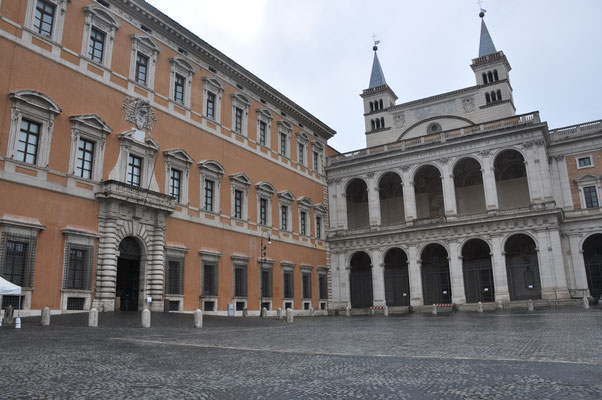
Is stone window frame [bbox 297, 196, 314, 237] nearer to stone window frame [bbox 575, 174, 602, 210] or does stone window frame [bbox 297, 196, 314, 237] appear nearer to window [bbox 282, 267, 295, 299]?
window [bbox 282, 267, 295, 299]

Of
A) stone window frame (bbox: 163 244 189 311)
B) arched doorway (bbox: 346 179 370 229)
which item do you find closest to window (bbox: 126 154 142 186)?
stone window frame (bbox: 163 244 189 311)

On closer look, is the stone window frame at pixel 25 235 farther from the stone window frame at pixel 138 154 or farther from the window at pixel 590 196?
the window at pixel 590 196

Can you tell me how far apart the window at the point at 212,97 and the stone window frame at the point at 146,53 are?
3.62 m

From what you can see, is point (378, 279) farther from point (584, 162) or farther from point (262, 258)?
point (584, 162)

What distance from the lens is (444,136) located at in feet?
122

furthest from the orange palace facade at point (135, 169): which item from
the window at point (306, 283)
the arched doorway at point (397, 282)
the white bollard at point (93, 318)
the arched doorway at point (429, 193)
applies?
the arched doorway at point (429, 193)

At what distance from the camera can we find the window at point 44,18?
66.1 feet

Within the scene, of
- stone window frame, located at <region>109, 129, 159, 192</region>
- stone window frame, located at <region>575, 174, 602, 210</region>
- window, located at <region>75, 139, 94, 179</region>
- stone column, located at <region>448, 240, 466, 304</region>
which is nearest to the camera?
window, located at <region>75, 139, 94, 179</region>

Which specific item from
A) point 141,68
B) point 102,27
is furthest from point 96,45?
point 141,68

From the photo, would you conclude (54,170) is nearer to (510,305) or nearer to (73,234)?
(73,234)

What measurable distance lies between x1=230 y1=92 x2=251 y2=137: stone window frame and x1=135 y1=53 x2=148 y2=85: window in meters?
6.37

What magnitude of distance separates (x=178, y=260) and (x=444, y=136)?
2289 centimetres

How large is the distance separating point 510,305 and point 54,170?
28.0 m

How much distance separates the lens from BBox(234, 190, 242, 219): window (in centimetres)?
2950
